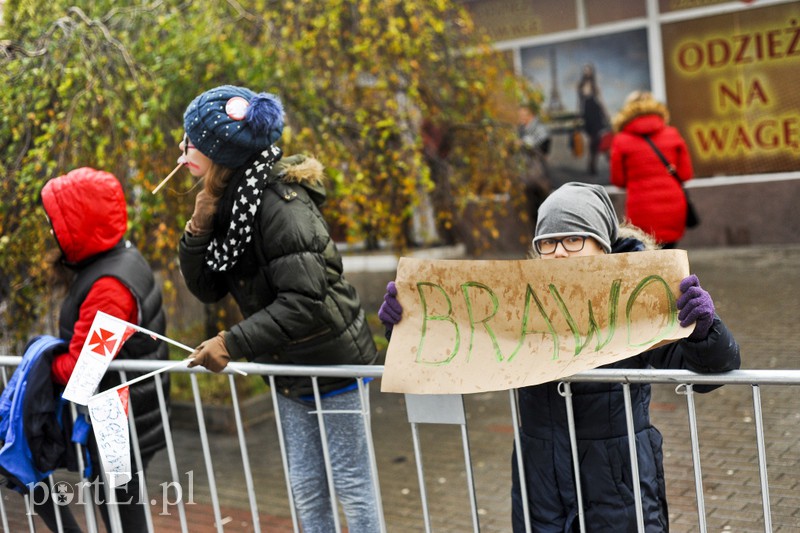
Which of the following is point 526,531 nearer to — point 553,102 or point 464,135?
point 464,135

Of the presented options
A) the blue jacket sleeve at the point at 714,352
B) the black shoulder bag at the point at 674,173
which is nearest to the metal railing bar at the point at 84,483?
the blue jacket sleeve at the point at 714,352

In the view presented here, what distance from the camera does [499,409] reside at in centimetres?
716

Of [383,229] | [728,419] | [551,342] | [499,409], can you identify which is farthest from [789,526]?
[383,229]

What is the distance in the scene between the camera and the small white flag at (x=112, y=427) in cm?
383

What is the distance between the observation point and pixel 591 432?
306cm

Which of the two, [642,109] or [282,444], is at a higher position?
[642,109]

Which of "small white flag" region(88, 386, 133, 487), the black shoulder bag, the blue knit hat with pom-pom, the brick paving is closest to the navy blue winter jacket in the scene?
the blue knit hat with pom-pom

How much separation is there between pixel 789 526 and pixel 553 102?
985cm

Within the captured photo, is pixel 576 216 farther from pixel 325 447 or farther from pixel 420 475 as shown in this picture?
pixel 325 447

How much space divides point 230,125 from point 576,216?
136 cm

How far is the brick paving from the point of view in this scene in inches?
200

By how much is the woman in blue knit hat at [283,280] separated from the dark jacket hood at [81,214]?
1.74 feet

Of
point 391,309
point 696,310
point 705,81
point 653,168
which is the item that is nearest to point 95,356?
point 391,309

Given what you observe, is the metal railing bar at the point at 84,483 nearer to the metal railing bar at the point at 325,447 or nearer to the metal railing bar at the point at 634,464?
the metal railing bar at the point at 325,447
